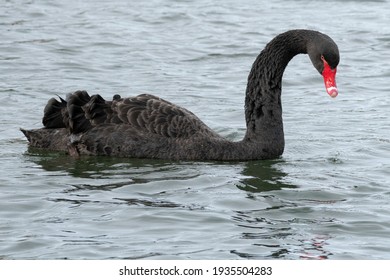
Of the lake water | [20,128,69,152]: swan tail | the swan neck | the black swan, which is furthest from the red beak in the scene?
[20,128,69,152]: swan tail

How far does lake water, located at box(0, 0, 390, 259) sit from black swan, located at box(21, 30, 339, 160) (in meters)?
0.11

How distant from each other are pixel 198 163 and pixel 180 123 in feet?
1.19

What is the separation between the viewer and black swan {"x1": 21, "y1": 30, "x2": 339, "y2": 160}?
9.59 metres

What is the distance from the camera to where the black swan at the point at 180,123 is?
959 cm

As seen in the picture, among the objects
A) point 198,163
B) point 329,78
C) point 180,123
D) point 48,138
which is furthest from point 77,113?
point 329,78

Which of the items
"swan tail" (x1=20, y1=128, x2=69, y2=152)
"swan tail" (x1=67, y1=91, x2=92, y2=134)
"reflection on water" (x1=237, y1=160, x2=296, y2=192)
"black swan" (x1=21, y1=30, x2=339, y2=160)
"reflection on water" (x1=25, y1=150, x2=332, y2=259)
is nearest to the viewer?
"reflection on water" (x1=25, y1=150, x2=332, y2=259)

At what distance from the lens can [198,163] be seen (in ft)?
31.4

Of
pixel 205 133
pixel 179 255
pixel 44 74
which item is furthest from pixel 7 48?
pixel 179 255

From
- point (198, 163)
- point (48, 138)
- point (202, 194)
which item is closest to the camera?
point (202, 194)

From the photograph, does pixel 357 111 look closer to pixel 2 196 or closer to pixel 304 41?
pixel 304 41

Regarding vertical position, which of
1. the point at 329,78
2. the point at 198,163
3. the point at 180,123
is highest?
the point at 329,78

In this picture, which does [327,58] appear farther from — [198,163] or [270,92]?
[198,163]

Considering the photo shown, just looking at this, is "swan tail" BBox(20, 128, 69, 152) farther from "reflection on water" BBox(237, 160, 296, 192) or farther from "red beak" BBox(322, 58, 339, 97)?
"red beak" BBox(322, 58, 339, 97)

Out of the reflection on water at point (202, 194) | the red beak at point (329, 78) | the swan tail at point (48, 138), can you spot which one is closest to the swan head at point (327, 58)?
the red beak at point (329, 78)
